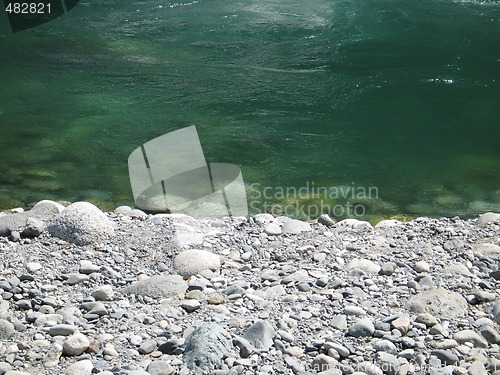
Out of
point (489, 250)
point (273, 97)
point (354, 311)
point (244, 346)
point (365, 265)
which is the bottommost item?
point (273, 97)

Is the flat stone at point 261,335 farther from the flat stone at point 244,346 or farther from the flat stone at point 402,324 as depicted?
the flat stone at point 402,324

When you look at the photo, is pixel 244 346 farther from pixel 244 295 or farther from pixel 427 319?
pixel 427 319

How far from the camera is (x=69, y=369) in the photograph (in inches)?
136

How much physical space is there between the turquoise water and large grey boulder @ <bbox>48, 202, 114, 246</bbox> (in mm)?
1258

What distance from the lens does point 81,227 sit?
4.88 meters

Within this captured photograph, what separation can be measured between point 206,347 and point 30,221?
81.2 inches

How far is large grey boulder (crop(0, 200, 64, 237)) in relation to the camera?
495cm

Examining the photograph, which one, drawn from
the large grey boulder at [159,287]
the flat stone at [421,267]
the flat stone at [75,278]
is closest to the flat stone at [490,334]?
the flat stone at [421,267]

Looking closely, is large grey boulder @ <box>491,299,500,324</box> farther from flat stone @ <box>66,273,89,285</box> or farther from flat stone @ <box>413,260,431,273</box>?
flat stone @ <box>66,273,89,285</box>

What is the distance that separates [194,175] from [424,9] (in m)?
6.87

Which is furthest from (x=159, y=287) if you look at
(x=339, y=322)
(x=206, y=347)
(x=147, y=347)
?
(x=339, y=322)

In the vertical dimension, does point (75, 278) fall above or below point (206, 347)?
below

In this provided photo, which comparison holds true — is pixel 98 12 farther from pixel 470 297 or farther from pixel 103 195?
pixel 470 297

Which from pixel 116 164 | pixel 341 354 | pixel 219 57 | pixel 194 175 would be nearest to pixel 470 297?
pixel 341 354
